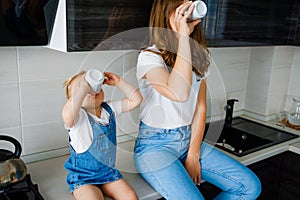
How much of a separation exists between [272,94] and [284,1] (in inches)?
24.2

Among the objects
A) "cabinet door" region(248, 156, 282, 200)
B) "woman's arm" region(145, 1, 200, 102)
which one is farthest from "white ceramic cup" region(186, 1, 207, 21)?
"cabinet door" region(248, 156, 282, 200)

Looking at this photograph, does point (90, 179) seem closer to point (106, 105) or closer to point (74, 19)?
point (106, 105)

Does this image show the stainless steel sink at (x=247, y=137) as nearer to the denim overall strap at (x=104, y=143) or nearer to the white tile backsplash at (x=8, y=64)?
the denim overall strap at (x=104, y=143)

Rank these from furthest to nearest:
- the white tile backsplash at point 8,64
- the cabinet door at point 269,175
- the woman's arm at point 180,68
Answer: the cabinet door at point 269,175
the white tile backsplash at point 8,64
the woman's arm at point 180,68

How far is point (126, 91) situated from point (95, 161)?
27 cm

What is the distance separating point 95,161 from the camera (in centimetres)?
112

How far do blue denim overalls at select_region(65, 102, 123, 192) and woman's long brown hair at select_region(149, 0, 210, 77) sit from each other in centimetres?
34

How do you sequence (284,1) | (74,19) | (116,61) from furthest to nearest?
(284,1) < (116,61) < (74,19)

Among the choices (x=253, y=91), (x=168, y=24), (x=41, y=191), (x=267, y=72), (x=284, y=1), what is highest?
(x=284, y=1)

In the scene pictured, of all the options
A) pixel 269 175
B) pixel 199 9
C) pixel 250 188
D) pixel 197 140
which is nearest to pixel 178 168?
pixel 197 140

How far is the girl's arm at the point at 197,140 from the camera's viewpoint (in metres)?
1.32

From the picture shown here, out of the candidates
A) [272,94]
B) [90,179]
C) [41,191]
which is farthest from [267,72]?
[41,191]

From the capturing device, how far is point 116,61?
1473 mm

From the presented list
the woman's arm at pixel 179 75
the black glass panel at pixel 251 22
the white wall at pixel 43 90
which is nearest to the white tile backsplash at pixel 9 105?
the white wall at pixel 43 90
